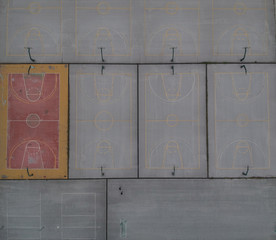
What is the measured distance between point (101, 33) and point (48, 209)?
7281mm

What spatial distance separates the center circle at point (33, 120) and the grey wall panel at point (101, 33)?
2.57 m

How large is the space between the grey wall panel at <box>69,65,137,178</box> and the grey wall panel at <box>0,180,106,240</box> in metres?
0.70

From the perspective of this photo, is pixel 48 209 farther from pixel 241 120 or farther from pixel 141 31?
pixel 241 120

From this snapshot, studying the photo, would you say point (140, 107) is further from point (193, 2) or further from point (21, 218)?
point (21, 218)

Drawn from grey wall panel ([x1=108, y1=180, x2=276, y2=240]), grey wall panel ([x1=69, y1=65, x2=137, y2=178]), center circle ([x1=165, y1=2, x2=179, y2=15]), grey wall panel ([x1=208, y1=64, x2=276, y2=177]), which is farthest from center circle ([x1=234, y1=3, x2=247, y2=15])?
grey wall panel ([x1=108, y1=180, x2=276, y2=240])

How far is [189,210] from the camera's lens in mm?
8336

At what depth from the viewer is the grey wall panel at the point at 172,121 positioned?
27.6ft

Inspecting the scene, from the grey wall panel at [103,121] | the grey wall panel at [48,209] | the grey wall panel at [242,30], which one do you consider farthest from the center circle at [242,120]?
the grey wall panel at [48,209]

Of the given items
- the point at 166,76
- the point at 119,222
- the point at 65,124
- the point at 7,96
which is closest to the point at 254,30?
the point at 166,76

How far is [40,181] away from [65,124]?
2.44m

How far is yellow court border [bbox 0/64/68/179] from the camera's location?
27.6 ft

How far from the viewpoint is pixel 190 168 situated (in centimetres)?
841

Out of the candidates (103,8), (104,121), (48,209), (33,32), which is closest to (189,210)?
(104,121)

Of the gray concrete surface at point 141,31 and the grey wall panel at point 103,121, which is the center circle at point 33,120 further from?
the gray concrete surface at point 141,31
